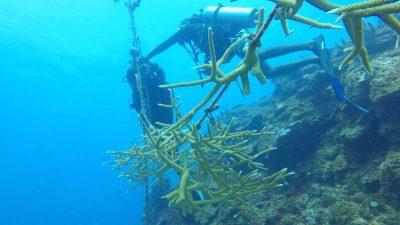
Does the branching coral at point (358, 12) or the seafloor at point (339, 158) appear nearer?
the branching coral at point (358, 12)

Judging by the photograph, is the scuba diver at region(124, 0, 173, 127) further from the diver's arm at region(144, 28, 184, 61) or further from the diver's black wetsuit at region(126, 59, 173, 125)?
the diver's arm at region(144, 28, 184, 61)

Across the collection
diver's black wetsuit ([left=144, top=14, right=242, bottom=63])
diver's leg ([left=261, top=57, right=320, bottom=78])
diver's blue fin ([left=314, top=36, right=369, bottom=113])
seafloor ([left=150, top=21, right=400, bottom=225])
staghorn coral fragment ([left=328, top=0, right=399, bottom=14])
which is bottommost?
seafloor ([left=150, top=21, right=400, bottom=225])

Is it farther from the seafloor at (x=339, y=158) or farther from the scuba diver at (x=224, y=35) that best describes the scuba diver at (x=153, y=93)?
the seafloor at (x=339, y=158)

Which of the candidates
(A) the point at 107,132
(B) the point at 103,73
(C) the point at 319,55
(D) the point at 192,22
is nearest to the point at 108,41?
(B) the point at 103,73

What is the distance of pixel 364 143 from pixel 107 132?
8894 cm

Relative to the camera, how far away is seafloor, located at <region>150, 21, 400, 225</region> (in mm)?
4566

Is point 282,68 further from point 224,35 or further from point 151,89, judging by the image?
point 151,89

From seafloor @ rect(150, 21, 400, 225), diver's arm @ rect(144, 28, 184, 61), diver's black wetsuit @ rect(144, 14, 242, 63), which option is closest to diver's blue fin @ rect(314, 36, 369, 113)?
seafloor @ rect(150, 21, 400, 225)

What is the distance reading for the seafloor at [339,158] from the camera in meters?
4.57

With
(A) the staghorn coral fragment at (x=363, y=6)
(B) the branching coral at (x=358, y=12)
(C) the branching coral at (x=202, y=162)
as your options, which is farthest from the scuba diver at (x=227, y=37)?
(A) the staghorn coral fragment at (x=363, y=6)

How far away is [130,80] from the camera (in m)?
7.93

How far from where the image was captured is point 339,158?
19.1 ft

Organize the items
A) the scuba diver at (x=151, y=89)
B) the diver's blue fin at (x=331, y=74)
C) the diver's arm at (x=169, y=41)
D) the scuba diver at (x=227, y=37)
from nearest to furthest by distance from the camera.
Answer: the diver's blue fin at (x=331, y=74), the scuba diver at (x=151, y=89), the scuba diver at (x=227, y=37), the diver's arm at (x=169, y=41)

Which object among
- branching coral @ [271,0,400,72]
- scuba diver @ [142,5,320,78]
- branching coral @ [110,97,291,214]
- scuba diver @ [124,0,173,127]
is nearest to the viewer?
branching coral @ [271,0,400,72]
